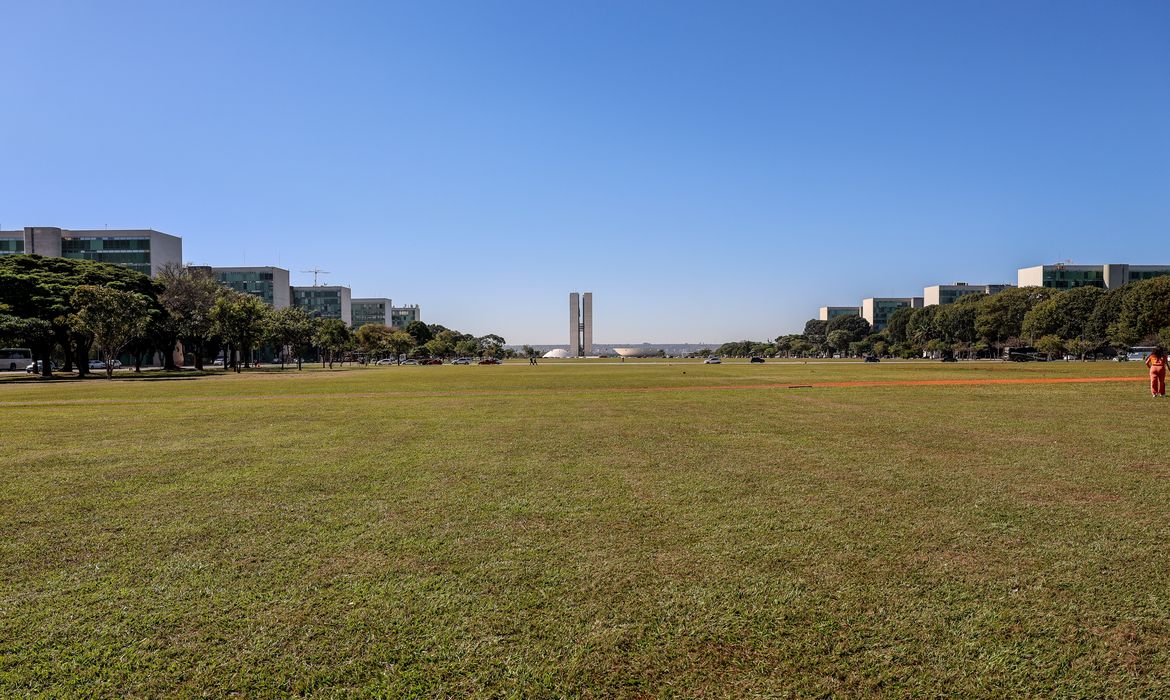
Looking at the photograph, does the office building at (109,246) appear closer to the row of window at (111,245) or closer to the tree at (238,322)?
the row of window at (111,245)

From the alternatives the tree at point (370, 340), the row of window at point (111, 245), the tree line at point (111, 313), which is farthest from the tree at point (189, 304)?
the row of window at point (111, 245)

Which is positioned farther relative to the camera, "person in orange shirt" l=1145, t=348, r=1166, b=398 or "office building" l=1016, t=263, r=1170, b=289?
"office building" l=1016, t=263, r=1170, b=289

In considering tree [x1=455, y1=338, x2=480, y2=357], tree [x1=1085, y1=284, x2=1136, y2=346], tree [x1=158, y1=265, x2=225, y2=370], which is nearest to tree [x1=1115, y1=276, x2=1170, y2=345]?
tree [x1=1085, y1=284, x2=1136, y2=346]

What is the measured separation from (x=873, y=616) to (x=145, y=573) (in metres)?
6.24

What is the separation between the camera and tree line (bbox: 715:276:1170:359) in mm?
90125

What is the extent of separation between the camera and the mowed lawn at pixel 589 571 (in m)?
3.91

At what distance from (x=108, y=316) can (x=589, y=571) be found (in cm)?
6193

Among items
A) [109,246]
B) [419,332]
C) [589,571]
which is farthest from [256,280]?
[589,571]

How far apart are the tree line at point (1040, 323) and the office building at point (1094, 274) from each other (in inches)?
1132

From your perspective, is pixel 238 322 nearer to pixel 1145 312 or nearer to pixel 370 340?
pixel 370 340

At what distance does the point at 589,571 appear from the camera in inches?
215

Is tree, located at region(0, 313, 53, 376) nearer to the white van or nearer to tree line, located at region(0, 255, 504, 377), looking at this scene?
tree line, located at region(0, 255, 504, 377)

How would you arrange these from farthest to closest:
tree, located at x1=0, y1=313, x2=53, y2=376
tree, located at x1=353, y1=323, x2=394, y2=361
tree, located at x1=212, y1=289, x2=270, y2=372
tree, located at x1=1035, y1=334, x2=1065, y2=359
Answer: tree, located at x1=353, y1=323, x2=394, y2=361 < tree, located at x1=1035, y1=334, x2=1065, y2=359 < tree, located at x1=212, y1=289, x2=270, y2=372 < tree, located at x1=0, y1=313, x2=53, y2=376

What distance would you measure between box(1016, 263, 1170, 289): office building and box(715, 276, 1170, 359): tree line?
28.7m
